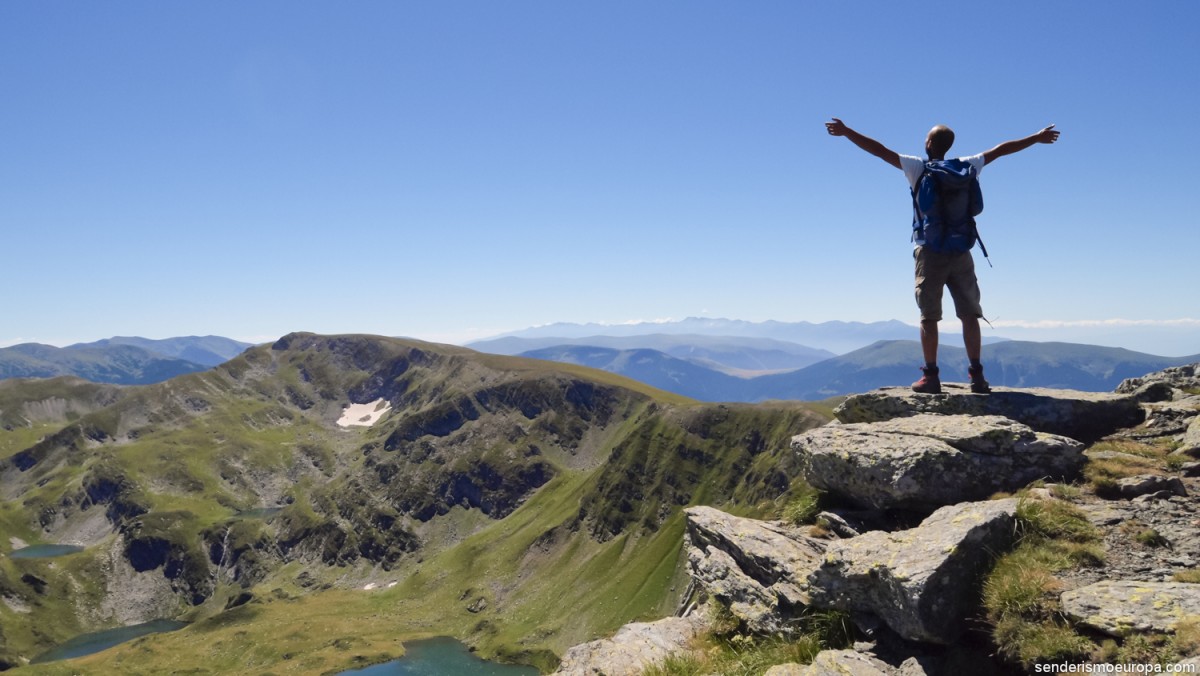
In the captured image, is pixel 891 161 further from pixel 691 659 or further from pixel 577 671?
pixel 577 671

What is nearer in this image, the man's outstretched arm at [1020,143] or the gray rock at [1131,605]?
the gray rock at [1131,605]

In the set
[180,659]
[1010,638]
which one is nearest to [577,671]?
[1010,638]

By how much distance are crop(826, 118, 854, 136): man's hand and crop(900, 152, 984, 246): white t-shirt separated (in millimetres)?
1539

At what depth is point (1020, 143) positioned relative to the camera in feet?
50.0

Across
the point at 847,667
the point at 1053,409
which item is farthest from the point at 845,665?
the point at 1053,409

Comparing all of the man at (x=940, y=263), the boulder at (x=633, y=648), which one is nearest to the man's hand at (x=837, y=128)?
the man at (x=940, y=263)

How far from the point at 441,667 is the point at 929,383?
207 metres

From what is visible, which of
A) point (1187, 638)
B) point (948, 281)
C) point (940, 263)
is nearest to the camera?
point (1187, 638)

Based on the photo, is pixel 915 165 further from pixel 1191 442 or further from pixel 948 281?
pixel 1191 442

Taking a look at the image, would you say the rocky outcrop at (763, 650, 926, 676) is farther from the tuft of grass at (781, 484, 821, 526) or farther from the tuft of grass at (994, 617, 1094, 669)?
the tuft of grass at (781, 484, 821, 526)

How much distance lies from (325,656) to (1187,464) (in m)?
221

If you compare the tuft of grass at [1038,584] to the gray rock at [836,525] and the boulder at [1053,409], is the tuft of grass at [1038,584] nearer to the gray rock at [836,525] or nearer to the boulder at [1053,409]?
the gray rock at [836,525]

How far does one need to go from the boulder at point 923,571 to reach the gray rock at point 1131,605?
4.52 feet

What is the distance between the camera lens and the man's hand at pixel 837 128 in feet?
50.6
